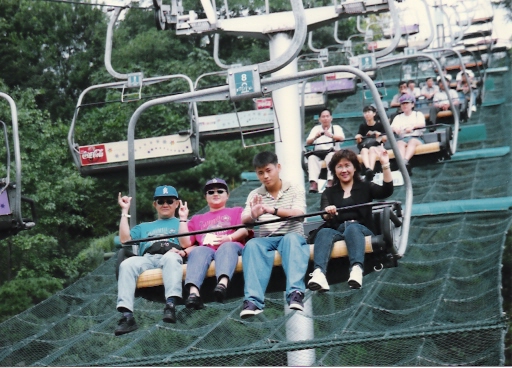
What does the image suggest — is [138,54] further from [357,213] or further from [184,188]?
[357,213]

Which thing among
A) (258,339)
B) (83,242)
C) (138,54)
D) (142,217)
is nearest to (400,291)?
(258,339)

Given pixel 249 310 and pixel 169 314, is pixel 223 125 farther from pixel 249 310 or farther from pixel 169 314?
pixel 249 310

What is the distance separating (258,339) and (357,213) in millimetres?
4538

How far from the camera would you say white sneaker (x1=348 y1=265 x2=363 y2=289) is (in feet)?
18.8

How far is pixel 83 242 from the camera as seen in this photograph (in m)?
18.5

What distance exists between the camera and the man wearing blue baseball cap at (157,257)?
5.97 m

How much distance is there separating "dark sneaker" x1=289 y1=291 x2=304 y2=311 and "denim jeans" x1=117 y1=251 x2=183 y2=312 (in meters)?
0.60

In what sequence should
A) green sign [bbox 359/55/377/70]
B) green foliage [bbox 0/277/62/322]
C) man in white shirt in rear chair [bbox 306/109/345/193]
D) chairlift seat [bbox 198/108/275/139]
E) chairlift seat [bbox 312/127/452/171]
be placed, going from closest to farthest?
man in white shirt in rear chair [bbox 306/109/345/193]
chairlift seat [bbox 312/127/452/171]
green sign [bbox 359/55/377/70]
chairlift seat [bbox 198/108/275/139]
green foliage [bbox 0/277/62/322]

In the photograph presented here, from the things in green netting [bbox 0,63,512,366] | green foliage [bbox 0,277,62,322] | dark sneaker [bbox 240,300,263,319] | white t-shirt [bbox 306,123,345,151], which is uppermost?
white t-shirt [bbox 306,123,345,151]

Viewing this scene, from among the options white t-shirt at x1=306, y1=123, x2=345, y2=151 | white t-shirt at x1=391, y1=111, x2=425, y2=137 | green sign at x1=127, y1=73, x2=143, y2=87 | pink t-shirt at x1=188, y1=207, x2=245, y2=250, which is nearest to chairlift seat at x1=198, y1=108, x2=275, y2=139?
white t-shirt at x1=391, y1=111, x2=425, y2=137

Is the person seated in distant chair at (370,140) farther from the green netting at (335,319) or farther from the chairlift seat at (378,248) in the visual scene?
the chairlift seat at (378,248)

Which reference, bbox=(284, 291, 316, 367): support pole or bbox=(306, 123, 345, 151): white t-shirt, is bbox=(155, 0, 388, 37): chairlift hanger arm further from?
bbox=(284, 291, 316, 367): support pole

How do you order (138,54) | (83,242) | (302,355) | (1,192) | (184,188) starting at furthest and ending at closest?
(138,54), (184,188), (83,242), (302,355), (1,192)

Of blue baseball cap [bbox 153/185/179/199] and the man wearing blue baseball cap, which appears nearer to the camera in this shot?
the man wearing blue baseball cap
